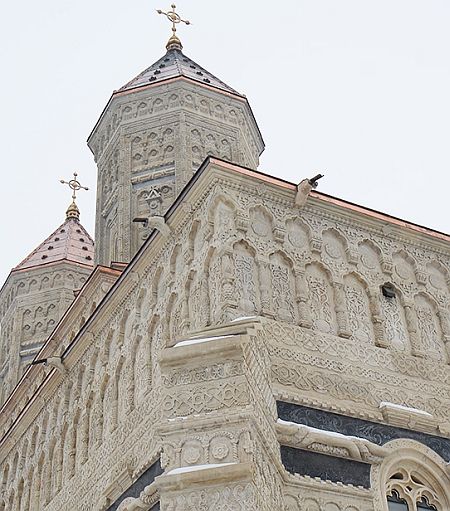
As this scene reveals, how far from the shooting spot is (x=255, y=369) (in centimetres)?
732

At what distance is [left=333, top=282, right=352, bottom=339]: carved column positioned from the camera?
338 inches

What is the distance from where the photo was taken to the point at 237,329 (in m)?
7.30

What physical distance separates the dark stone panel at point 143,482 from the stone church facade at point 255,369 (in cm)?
2

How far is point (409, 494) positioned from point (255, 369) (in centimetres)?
173

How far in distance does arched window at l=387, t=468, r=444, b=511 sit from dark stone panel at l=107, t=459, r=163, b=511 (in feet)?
6.29

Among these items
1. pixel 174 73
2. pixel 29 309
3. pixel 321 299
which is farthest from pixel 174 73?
pixel 321 299

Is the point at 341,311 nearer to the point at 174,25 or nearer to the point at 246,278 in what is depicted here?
the point at 246,278

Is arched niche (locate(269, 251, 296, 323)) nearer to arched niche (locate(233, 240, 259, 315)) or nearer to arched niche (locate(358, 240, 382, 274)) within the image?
arched niche (locate(233, 240, 259, 315))

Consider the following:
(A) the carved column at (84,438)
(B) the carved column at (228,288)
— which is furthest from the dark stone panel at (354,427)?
(A) the carved column at (84,438)

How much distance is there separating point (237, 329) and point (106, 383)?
3.00 m

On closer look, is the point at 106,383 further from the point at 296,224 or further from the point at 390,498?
the point at 390,498

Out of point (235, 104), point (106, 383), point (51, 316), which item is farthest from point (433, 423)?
point (51, 316)

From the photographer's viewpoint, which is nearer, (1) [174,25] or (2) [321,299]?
(2) [321,299]

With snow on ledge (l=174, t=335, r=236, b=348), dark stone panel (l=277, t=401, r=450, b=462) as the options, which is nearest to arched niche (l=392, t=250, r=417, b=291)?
dark stone panel (l=277, t=401, r=450, b=462)
